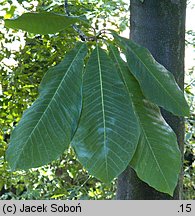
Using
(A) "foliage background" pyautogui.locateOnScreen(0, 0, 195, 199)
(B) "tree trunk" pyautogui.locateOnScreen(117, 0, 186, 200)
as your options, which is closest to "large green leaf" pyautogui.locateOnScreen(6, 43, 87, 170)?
(B) "tree trunk" pyautogui.locateOnScreen(117, 0, 186, 200)

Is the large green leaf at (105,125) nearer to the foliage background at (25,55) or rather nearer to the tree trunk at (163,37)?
the tree trunk at (163,37)

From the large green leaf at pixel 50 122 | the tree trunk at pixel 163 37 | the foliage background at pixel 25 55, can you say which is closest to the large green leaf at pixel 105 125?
the large green leaf at pixel 50 122

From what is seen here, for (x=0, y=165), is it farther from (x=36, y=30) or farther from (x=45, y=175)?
(x=36, y=30)

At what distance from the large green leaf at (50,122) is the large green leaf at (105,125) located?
15 millimetres

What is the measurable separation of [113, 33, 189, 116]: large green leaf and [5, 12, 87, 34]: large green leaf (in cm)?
11

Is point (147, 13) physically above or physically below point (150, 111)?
above

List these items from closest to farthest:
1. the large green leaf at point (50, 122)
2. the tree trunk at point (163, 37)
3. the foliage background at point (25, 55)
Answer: the large green leaf at point (50, 122) → the tree trunk at point (163, 37) → the foliage background at point (25, 55)

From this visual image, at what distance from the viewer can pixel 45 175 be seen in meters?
1.59

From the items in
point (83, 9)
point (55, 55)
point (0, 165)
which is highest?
point (83, 9)

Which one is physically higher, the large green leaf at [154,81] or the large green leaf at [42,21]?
the large green leaf at [42,21]

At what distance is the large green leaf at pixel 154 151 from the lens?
2.01 feet

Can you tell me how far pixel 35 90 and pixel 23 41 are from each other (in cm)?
20
